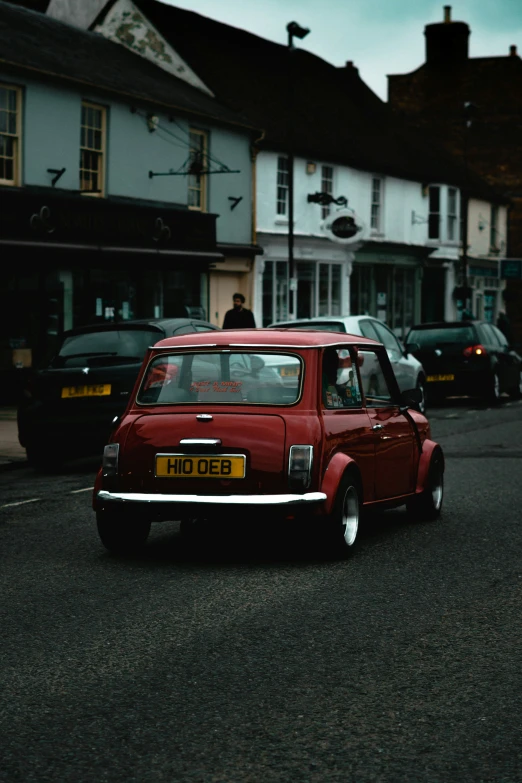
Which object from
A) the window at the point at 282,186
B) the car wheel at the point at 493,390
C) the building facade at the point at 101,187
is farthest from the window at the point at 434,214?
the car wheel at the point at 493,390

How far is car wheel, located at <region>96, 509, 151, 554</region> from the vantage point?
27.1 ft

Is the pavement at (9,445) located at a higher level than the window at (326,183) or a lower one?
lower

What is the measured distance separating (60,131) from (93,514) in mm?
16028

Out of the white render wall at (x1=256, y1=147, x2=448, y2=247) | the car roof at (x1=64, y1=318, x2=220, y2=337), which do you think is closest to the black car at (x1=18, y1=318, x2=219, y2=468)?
the car roof at (x1=64, y1=318, x2=220, y2=337)

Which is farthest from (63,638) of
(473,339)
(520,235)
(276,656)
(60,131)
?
(520,235)

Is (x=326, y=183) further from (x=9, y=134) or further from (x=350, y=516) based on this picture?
(x=350, y=516)

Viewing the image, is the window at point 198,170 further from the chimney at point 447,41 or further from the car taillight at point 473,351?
the chimney at point 447,41

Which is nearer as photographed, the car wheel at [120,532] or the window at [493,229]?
the car wheel at [120,532]

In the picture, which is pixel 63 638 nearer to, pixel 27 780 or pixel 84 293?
pixel 27 780

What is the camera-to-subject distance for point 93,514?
1057cm

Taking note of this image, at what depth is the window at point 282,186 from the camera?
3519 centimetres

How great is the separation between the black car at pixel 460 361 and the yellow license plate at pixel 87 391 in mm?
10369

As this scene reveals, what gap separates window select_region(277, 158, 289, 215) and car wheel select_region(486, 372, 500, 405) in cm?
1267

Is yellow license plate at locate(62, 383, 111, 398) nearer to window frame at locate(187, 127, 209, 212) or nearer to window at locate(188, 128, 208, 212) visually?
window at locate(188, 128, 208, 212)
